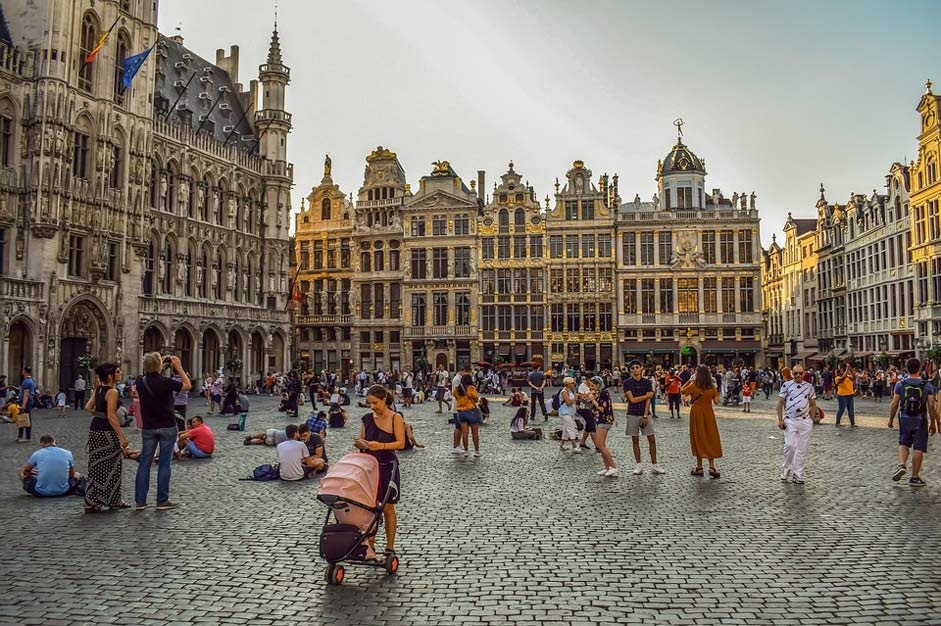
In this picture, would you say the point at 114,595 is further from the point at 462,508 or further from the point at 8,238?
the point at 8,238

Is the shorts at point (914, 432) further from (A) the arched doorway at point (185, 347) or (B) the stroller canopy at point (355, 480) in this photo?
(A) the arched doorway at point (185, 347)

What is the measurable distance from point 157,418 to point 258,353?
43.7 meters

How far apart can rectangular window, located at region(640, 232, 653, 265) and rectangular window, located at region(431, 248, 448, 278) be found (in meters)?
15.6

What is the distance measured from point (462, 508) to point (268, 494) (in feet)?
10.1

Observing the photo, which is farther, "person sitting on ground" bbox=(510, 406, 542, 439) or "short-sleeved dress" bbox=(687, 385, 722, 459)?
"person sitting on ground" bbox=(510, 406, 542, 439)

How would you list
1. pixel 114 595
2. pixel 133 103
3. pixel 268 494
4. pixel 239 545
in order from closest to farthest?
pixel 114 595, pixel 239 545, pixel 268 494, pixel 133 103

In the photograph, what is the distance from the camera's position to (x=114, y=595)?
20.0ft

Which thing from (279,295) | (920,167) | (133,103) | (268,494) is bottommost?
(268,494)

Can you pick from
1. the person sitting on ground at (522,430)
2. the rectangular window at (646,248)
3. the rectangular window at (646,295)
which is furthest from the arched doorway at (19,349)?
the rectangular window at (646,248)

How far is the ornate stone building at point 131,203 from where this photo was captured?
1367 inches

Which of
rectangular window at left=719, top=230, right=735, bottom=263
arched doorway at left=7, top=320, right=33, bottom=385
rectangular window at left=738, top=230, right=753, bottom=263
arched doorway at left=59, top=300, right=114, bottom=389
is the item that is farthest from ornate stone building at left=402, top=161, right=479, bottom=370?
arched doorway at left=7, top=320, right=33, bottom=385

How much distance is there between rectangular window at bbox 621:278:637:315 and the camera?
5841 cm

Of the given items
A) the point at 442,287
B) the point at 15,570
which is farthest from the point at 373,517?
the point at 442,287

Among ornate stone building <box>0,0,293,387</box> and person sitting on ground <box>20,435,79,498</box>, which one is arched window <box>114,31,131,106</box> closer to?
ornate stone building <box>0,0,293,387</box>
